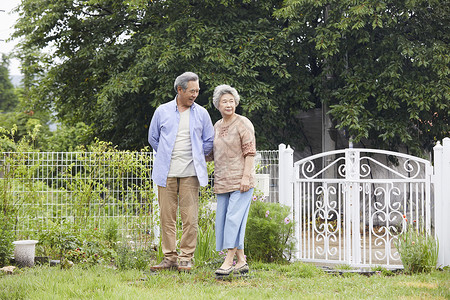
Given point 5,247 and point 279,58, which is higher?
point 279,58

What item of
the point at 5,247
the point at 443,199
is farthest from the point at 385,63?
the point at 5,247

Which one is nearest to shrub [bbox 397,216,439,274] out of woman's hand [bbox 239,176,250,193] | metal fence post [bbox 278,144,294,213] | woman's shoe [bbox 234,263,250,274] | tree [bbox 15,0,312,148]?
metal fence post [bbox 278,144,294,213]

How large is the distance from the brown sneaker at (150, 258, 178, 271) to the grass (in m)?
0.09

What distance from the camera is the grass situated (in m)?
4.43

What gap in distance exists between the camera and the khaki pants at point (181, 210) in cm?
536

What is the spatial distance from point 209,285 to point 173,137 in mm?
1486

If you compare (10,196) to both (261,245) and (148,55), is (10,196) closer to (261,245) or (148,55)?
(261,245)

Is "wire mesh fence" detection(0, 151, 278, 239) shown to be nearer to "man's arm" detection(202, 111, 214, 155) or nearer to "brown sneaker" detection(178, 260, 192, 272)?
"brown sneaker" detection(178, 260, 192, 272)

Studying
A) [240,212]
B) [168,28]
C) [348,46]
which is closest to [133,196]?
[240,212]

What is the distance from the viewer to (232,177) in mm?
5246

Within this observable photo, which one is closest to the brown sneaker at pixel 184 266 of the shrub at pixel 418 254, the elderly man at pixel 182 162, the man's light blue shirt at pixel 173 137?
the elderly man at pixel 182 162

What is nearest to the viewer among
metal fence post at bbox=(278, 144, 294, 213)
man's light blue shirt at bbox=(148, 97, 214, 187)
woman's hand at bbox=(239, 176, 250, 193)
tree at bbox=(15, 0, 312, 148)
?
woman's hand at bbox=(239, 176, 250, 193)

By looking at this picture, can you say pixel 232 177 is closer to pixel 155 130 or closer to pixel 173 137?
pixel 173 137

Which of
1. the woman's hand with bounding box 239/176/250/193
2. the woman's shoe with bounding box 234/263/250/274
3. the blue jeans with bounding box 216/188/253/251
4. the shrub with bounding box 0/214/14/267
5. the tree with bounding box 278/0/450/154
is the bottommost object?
the woman's shoe with bounding box 234/263/250/274
